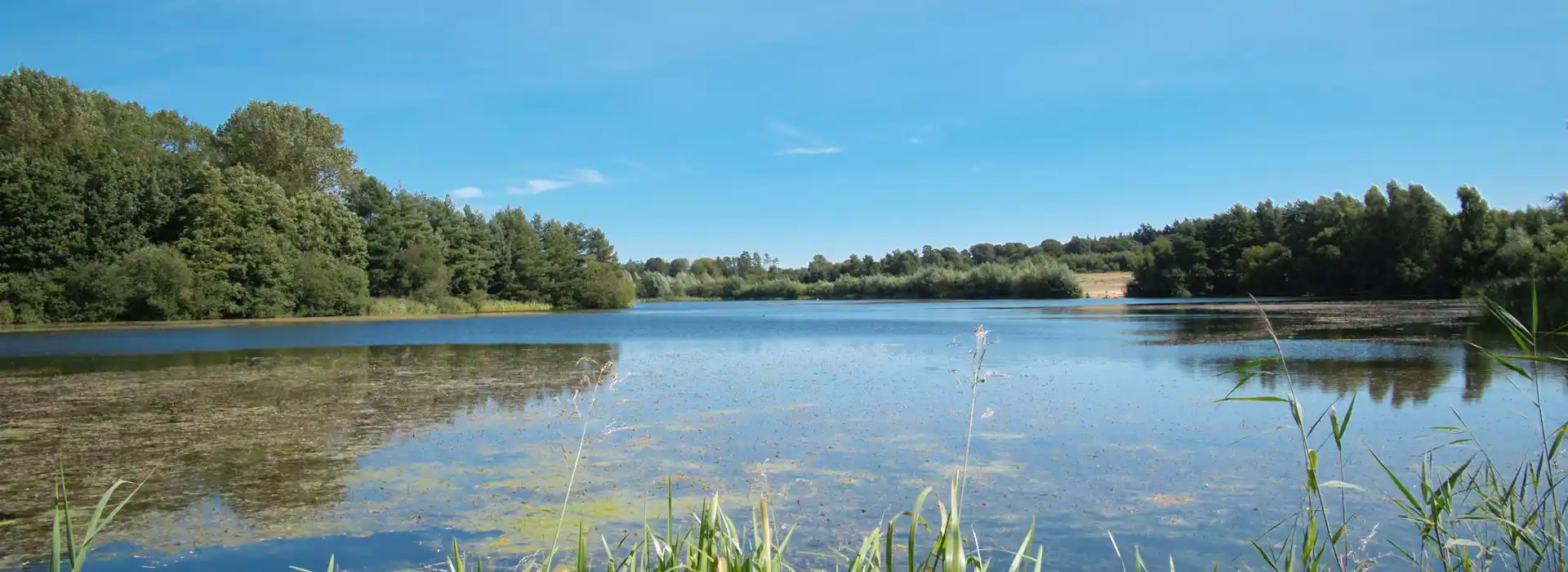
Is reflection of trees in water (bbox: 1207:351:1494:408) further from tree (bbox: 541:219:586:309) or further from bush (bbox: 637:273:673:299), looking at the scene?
Result: bush (bbox: 637:273:673:299)

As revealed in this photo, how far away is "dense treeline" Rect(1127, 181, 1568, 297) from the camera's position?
34.7m

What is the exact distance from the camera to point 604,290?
58.0 metres

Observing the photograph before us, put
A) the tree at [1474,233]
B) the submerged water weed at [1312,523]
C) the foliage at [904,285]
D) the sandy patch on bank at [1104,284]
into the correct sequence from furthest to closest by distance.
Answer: the sandy patch on bank at [1104,284] < the foliage at [904,285] < the tree at [1474,233] < the submerged water weed at [1312,523]

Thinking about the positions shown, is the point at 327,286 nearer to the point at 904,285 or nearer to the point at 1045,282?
the point at 1045,282

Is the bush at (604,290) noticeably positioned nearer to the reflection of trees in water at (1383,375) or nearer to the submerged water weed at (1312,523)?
the reflection of trees in water at (1383,375)

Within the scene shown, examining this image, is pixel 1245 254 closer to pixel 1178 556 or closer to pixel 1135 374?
pixel 1135 374

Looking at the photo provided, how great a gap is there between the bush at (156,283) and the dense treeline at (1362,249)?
42.9m

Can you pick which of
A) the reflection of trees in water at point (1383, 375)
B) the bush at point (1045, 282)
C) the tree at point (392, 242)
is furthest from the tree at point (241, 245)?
the bush at point (1045, 282)

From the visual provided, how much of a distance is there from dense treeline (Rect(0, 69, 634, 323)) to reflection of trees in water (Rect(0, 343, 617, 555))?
19596 millimetres

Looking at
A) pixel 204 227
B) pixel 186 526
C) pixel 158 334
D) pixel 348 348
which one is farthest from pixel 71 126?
pixel 186 526

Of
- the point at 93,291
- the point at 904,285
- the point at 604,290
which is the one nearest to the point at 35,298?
the point at 93,291

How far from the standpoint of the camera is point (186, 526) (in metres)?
5.00

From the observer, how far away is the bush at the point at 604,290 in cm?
5788

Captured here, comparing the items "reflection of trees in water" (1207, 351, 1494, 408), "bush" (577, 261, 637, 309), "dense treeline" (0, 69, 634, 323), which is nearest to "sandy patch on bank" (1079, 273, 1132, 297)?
"bush" (577, 261, 637, 309)
